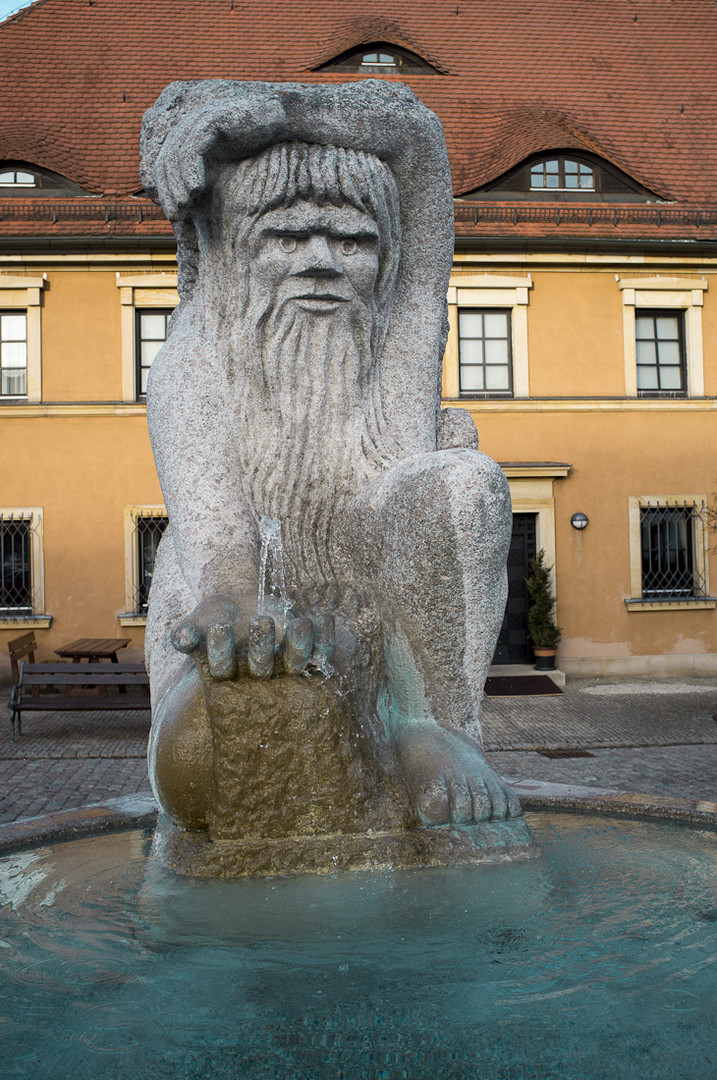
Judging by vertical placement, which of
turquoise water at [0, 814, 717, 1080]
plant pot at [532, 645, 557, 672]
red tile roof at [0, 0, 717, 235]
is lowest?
plant pot at [532, 645, 557, 672]

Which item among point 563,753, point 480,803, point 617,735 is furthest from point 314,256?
point 617,735

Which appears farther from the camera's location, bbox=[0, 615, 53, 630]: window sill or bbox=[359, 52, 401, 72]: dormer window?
bbox=[359, 52, 401, 72]: dormer window

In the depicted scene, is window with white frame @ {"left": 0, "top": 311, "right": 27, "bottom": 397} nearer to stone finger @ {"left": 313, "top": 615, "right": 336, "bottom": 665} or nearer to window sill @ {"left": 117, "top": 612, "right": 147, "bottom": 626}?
window sill @ {"left": 117, "top": 612, "right": 147, "bottom": 626}

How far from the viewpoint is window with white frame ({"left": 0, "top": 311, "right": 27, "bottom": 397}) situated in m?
16.4

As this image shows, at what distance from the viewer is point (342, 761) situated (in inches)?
90.0

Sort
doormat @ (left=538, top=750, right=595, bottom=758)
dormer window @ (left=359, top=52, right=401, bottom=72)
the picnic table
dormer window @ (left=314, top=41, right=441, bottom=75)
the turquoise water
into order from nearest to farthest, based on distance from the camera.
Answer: the turquoise water → doormat @ (left=538, top=750, right=595, bottom=758) → the picnic table → dormer window @ (left=314, top=41, right=441, bottom=75) → dormer window @ (left=359, top=52, right=401, bottom=72)

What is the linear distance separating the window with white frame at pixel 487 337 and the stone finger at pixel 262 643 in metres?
14.7

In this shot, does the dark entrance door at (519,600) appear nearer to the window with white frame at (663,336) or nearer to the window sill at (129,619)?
the window with white frame at (663,336)

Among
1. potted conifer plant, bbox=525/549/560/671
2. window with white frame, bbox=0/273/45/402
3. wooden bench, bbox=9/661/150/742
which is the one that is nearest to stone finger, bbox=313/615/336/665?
wooden bench, bbox=9/661/150/742

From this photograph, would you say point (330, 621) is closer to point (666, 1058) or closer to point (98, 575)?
point (666, 1058)

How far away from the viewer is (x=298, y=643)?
2221mm

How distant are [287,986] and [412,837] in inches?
→ 25.1

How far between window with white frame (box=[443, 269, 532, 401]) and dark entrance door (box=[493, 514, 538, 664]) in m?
2.10

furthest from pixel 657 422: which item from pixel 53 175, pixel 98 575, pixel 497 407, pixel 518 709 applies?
pixel 53 175
